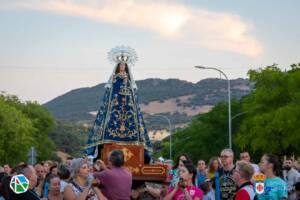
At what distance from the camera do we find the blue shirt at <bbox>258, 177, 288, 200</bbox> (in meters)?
12.8

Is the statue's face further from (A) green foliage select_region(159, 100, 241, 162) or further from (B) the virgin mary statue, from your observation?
(A) green foliage select_region(159, 100, 241, 162)

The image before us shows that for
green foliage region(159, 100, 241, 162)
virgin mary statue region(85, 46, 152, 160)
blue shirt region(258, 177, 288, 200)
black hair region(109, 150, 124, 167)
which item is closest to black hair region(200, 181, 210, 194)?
blue shirt region(258, 177, 288, 200)

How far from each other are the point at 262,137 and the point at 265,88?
192 inches

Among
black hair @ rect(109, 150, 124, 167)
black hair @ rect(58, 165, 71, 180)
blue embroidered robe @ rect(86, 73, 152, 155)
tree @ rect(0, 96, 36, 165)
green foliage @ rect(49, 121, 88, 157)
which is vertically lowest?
black hair @ rect(58, 165, 71, 180)

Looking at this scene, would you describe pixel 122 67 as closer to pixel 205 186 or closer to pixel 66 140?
pixel 205 186

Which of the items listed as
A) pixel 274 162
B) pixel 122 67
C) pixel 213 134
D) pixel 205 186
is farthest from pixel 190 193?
pixel 213 134

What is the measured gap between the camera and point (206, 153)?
8631 centimetres

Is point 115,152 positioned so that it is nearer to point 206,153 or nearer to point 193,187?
point 193,187

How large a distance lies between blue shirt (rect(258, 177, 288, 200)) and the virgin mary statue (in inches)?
570

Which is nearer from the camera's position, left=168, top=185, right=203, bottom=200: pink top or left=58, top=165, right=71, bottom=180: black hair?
left=168, top=185, right=203, bottom=200: pink top

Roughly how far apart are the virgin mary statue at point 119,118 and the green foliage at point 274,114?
26224 millimetres

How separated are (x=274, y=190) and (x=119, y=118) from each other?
14.9 meters

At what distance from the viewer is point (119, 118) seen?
90.0 ft

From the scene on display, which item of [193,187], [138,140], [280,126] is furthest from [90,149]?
[280,126]
